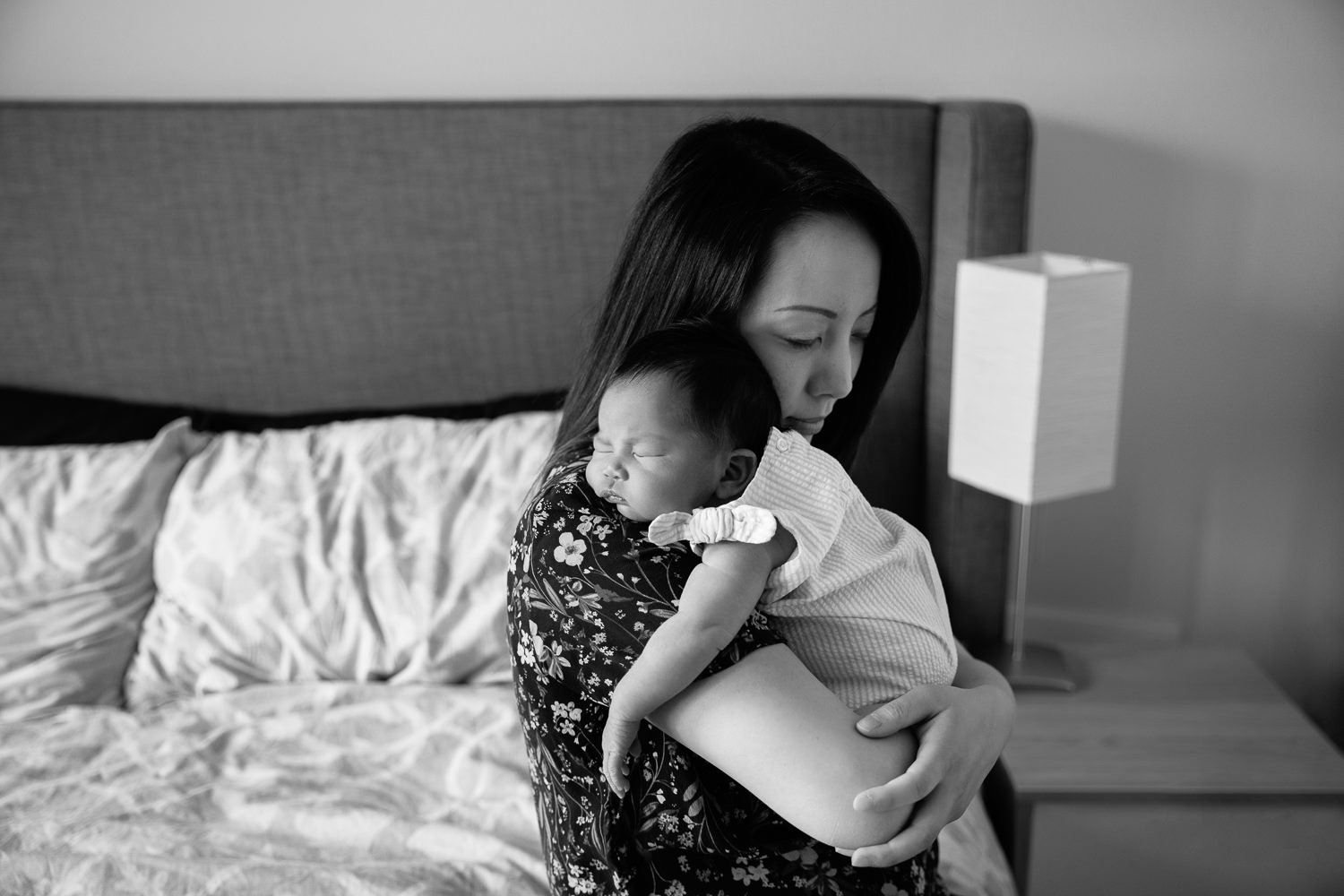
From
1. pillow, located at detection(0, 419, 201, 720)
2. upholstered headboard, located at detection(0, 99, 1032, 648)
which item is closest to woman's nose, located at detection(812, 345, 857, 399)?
upholstered headboard, located at detection(0, 99, 1032, 648)

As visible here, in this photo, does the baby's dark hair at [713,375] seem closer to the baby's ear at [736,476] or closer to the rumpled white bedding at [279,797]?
the baby's ear at [736,476]

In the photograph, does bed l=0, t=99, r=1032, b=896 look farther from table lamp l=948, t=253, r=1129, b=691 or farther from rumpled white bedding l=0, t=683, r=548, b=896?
table lamp l=948, t=253, r=1129, b=691

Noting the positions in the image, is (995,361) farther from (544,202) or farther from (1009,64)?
(544,202)

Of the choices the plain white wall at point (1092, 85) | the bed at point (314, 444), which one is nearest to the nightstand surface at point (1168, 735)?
the bed at point (314, 444)

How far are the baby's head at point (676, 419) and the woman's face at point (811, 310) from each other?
0.12 feet

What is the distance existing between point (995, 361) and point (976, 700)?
3.49ft

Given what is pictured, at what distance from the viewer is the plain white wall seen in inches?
85.0

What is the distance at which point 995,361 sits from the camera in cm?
186

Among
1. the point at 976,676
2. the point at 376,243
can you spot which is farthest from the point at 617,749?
the point at 376,243

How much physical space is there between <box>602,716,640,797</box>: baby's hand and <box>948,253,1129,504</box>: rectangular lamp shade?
1178 mm

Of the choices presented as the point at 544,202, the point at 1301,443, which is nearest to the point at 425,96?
the point at 544,202

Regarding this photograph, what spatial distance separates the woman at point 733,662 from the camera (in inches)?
30.7

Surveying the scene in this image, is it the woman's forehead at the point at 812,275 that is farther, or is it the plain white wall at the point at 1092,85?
the plain white wall at the point at 1092,85

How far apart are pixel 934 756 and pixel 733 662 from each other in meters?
0.16
